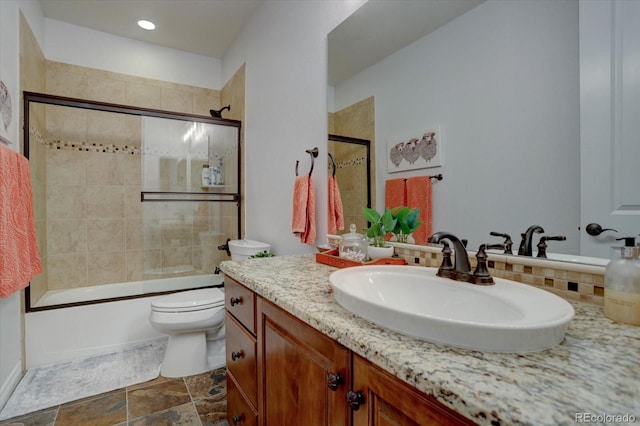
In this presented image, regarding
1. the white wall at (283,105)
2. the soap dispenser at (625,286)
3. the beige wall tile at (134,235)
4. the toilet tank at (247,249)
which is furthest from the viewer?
the beige wall tile at (134,235)

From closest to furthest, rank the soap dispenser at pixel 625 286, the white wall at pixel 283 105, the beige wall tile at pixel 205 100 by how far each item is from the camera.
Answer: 1. the soap dispenser at pixel 625 286
2. the white wall at pixel 283 105
3. the beige wall tile at pixel 205 100

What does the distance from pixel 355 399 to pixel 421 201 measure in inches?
31.9

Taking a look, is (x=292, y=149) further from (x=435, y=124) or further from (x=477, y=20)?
(x=477, y=20)

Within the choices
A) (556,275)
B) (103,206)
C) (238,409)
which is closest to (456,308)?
(556,275)

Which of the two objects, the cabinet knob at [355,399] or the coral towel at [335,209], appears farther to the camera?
the coral towel at [335,209]

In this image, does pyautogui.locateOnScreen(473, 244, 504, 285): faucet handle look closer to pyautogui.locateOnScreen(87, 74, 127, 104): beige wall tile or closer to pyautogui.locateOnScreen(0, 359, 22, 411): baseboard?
pyautogui.locateOnScreen(0, 359, 22, 411): baseboard

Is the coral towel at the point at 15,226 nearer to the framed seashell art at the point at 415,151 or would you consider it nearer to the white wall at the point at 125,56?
the white wall at the point at 125,56

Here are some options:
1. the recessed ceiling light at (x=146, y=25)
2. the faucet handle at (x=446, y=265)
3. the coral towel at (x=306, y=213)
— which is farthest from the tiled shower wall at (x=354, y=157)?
the recessed ceiling light at (x=146, y=25)

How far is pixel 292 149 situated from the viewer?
213cm

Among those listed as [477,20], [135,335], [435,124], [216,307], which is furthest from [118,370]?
[477,20]

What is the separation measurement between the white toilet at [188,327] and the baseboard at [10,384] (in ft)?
2.53

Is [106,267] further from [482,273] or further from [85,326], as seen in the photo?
[482,273]

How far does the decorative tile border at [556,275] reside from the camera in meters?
0.79

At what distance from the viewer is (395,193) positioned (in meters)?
1.35
